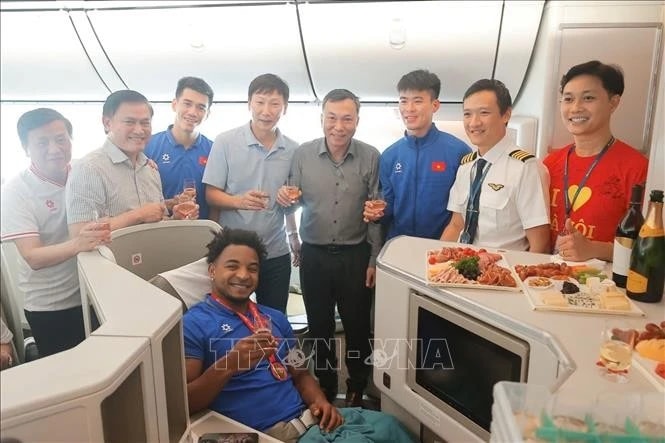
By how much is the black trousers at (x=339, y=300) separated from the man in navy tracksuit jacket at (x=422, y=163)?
1.08 ft

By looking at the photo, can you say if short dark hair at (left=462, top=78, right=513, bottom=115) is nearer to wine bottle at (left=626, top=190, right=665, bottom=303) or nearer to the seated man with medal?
wine bottle at (left=626, top=190, right=665, bottom=303)

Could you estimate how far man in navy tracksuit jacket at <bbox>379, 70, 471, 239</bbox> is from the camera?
7.66ft

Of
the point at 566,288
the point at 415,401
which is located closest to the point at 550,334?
the point at 566,288

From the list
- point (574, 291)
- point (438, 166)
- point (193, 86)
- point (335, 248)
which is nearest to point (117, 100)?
point (193, 86)

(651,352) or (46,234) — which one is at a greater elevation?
(46,234)

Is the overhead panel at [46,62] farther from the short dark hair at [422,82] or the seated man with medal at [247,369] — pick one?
the short dark hair at [422,82]

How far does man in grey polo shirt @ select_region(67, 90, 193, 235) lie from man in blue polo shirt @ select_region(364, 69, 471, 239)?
101cm

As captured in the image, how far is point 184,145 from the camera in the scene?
103 inches

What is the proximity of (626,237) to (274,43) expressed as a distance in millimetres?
1930

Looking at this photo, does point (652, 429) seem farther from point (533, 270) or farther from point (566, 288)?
point (533, 270)

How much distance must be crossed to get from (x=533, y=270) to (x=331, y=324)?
133 centimetres

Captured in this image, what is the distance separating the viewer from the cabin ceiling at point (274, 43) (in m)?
2.43

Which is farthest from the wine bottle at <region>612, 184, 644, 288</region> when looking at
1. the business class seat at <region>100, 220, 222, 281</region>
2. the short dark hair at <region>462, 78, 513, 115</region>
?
the business class seat at <region>100, 220, 222, 281</region>

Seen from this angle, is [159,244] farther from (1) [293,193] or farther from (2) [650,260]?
(2) [650,260]
